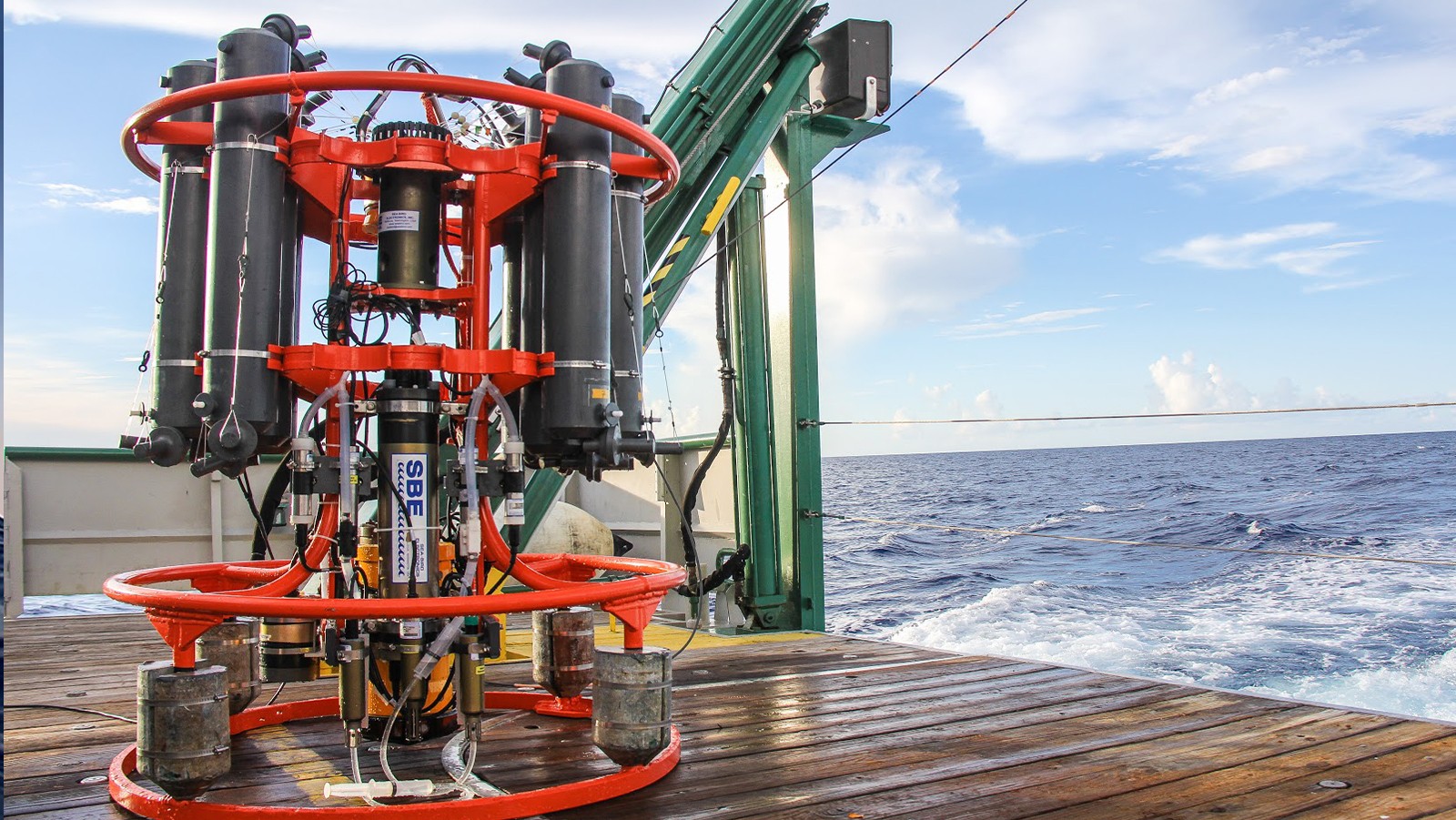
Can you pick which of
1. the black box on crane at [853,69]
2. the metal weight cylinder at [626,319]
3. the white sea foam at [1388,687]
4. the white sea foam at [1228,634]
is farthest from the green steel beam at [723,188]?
the white sea foam at [1388,687]

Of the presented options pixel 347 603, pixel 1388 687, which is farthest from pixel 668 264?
pixel 1388 687

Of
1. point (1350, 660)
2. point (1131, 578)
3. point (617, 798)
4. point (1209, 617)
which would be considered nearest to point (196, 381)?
point (617, 798)

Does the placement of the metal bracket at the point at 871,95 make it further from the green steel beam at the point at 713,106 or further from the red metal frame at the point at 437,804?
the red metal frame at the point at 437,804

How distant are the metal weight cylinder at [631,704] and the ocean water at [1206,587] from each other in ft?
7.83

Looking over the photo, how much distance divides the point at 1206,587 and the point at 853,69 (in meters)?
12.4

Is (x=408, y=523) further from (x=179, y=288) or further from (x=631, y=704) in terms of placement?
(x=179, y=288)

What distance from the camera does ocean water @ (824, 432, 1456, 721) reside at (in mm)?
10461

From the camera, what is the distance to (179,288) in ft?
10.0

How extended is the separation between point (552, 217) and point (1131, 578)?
17.2 metres

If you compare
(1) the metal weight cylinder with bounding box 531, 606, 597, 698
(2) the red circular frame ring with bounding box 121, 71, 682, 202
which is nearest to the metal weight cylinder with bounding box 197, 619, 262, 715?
(1) the metal weight cylinder with bounding box 531, 606, 597, 698

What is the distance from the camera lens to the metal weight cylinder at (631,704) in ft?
9.09

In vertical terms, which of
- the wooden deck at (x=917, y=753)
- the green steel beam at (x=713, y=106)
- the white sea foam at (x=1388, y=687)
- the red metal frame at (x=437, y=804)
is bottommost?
the white sea foam at (x=1388, y=687)

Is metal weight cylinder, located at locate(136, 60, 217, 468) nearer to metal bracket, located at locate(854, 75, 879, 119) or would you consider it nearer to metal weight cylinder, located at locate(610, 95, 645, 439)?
metal weight cylinder, located at locate(610, 95, 645, 439)

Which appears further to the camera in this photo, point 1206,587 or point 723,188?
point 1206,587
